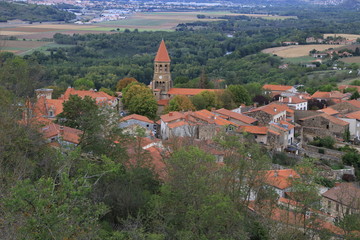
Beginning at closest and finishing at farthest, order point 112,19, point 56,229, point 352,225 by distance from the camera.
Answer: point 56,229 → point 352,225 → point 112,19

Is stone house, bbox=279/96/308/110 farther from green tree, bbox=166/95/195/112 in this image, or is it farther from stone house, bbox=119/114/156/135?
stone house, bbox=119/114/156/135

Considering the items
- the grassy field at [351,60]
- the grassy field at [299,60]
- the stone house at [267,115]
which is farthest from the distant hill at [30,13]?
the grassy field at [351,60]

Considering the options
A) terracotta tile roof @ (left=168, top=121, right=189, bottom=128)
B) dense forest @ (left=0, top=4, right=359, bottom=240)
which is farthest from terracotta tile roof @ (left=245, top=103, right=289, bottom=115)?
dense forest @ (left=0, top=4, right=359, bottom=240)

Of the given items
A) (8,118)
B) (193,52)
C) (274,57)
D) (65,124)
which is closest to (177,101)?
(65,124)

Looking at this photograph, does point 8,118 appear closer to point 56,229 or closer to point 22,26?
point 56,229

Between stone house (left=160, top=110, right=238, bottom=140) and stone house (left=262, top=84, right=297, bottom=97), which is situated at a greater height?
stone house (left=160, top=110, right=238, bottom=140)

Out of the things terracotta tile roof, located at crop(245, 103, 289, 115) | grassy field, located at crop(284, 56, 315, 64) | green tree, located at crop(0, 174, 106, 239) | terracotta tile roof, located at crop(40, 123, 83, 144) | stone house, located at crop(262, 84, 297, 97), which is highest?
green tree, located at crop(0, 174, 106, 239)
